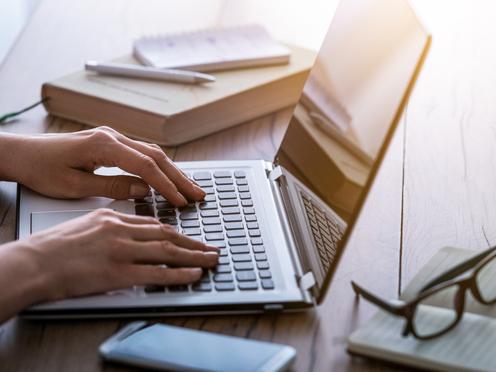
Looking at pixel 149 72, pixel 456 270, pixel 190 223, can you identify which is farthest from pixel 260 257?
pixel 149 72

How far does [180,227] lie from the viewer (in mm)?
1153

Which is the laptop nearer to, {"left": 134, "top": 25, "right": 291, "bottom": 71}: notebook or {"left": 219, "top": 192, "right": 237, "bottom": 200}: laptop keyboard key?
{"left": 219, "top": 192, "right": 237, "bottom": 200}: laptop keyboard key

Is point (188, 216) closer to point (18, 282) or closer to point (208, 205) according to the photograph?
point (208, 205)

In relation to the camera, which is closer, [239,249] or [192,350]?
[192,350]

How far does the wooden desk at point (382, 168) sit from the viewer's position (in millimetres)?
966

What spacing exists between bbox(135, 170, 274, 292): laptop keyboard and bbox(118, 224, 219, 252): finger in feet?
0.11

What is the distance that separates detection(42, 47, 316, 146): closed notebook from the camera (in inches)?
56.7

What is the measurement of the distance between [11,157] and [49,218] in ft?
0.42

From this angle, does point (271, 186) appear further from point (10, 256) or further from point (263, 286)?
point (10, 256)

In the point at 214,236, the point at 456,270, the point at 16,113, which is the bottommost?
the point at 16,113

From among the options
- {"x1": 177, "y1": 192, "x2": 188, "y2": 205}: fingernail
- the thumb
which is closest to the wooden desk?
the thumb

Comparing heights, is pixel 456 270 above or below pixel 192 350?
above

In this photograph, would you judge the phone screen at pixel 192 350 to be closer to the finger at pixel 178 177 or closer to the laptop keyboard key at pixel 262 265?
the laptop keyboard key at pixel 262 265

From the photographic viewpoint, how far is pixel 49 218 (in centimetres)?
117
